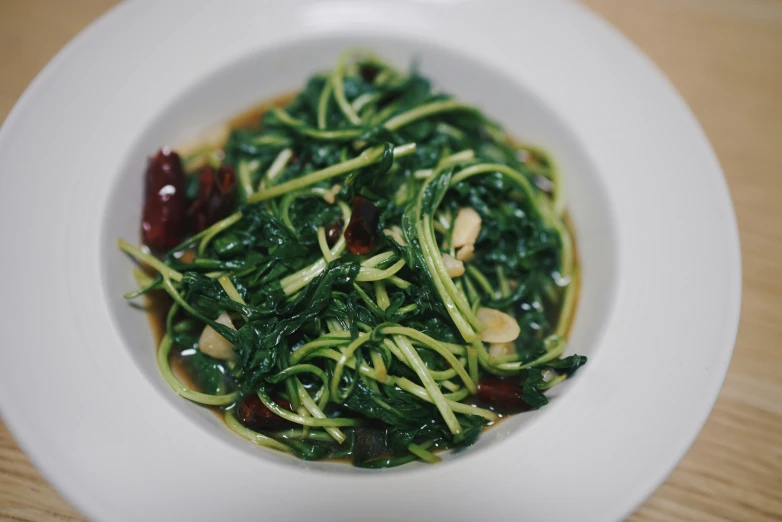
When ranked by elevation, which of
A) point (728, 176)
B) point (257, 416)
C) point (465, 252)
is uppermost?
point (728, 176)

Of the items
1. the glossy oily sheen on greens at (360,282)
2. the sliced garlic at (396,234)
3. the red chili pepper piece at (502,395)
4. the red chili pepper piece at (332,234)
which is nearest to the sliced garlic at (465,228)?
the glossy oily sheen on greens at (360,282)

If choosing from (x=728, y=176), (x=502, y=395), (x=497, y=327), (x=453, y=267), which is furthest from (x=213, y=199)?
(x=728, y=176)

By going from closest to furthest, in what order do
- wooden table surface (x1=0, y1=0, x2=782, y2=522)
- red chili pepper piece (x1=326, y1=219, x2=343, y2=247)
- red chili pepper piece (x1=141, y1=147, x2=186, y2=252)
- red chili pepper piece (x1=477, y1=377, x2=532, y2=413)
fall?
wooden table surface (x1=0, y1=0, x2=782, y2=522) < red chili pepper piece (x1=477, y1=377, x2=532, y2=413) < red chili pepper piece (x1=326, y1=219, x2=343, y2=247) < red chili pepper piece (x1=141, y1=147, x2=186, y2=252)

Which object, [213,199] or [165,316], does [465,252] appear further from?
[165,316]

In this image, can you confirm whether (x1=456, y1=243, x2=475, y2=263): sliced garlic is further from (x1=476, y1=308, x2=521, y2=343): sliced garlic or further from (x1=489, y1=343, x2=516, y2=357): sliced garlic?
(x1=489, y1=343, x2=516, y2=357): sliced garlic

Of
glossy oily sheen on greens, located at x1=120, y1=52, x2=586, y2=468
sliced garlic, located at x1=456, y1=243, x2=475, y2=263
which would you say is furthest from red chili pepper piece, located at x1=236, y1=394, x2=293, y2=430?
sliced garlic, located at x1=456, y1=243, x2=475, y2=263

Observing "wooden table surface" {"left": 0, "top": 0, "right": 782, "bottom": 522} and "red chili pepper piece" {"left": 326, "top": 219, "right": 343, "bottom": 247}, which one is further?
"red chili pepper piece" {"left": 326, "top": 219, "right": 343, "bottom": 247}

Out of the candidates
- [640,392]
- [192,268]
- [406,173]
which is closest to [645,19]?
[406,173]

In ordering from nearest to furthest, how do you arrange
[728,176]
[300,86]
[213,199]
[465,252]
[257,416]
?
[257,416], [465,252], [213,199], [728,176], [300,86]
